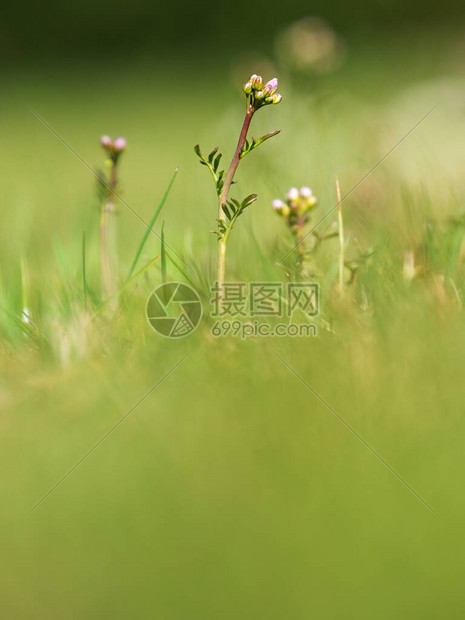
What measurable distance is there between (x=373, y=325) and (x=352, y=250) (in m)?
0.32

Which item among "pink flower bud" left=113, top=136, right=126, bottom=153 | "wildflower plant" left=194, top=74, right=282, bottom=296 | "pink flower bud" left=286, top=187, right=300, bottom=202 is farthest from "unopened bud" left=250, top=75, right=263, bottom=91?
"pink flower bud" left=113, top=136, right=126, bottom=153

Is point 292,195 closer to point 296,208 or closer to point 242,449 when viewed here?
point 296,208

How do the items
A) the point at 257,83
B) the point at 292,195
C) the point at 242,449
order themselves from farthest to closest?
the point at 292,195
the point at 257,83
the point at 242,449

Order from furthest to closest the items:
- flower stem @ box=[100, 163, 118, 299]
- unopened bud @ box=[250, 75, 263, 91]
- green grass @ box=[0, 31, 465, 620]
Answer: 1. flower stem @ box=[100, 163, 118, 299]
2. unopened bud @ box=[250, 75, 263, 91]
3. green grass @ box=[0, 31, 465, 620]

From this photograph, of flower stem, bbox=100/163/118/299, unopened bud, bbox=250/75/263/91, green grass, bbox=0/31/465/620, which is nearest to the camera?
green grass, bbox=0/31/465/620

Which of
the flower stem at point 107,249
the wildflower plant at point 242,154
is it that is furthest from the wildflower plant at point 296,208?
the flower stem at point 107,249

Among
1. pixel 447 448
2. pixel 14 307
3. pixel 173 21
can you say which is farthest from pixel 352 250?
pixel 173 21

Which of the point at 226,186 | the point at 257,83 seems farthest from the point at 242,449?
the point at 257,83

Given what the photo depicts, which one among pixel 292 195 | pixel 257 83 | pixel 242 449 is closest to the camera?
pixel 242 449

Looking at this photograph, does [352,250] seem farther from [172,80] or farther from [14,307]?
[172,80]

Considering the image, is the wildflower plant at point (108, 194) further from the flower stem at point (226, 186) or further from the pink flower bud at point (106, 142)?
the flower stem at point (226, 186)

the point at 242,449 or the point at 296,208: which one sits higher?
the point at 296,208

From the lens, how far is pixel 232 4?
5.55m

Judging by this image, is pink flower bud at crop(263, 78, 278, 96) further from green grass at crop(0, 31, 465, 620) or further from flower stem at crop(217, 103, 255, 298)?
green grass at crop(0, 31, 465, 620)
